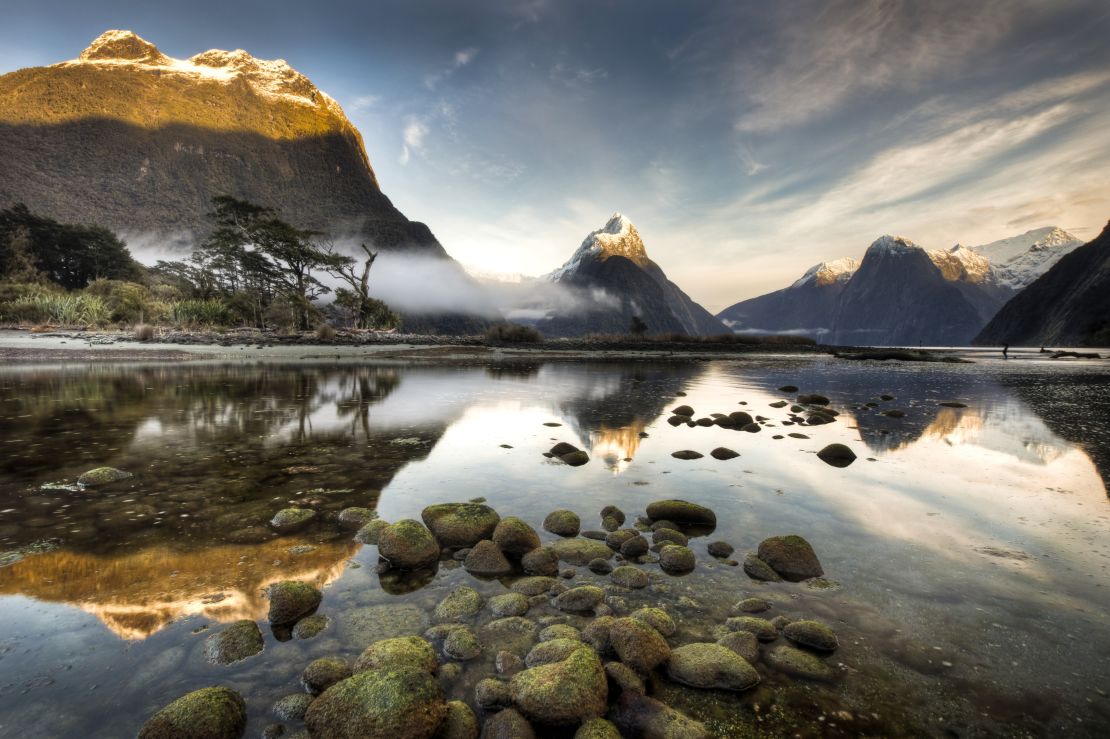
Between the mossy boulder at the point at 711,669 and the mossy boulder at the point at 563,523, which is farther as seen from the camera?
the mossy boulder at the point at 563,523

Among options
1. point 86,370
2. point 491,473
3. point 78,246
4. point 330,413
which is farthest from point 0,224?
point 491,473

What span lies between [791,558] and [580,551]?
110 inches

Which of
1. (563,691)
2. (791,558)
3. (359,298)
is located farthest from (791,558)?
(359,298)

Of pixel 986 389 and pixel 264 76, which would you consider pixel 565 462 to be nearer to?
pixel 986 389

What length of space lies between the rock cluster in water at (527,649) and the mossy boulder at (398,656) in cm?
1

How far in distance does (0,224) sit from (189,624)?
364 ft

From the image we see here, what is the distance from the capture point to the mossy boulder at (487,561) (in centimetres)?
591

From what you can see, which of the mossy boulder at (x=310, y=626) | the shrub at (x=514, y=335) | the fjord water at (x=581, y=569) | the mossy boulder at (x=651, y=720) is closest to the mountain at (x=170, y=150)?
the shrub at (x=514, y=335)

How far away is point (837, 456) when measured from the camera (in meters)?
11.3

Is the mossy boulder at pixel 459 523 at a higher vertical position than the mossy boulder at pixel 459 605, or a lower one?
higher

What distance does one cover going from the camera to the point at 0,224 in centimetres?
7125

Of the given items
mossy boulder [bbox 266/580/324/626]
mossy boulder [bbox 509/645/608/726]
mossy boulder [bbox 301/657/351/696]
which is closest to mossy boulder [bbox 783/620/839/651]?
mossy boulder [bbox 509/645/608/726]

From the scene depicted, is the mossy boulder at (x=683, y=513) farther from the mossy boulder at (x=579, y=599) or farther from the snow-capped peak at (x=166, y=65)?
the snow-capped peak at (x=166, y=65)

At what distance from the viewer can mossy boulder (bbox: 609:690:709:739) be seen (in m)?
3.29
